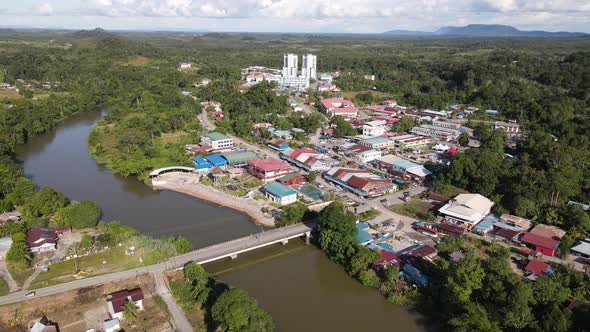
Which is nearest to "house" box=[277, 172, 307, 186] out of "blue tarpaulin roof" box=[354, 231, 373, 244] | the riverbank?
the riverbank

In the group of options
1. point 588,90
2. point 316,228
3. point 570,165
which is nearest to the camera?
point 316,228

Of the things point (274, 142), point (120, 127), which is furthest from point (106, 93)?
point (274, 142)

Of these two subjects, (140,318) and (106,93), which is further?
(106,93)

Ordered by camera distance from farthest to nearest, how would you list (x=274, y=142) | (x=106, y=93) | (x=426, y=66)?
(x=426, y=66) → (x=106, y=93) → (x=274, y=142)

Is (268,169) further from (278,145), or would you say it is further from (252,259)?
(252,259)

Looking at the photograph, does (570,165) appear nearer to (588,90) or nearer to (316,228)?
(316,228)

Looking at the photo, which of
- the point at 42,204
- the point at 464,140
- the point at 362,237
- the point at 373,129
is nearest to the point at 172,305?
the point at 362,237
